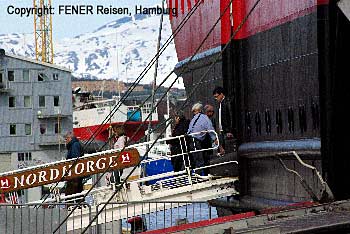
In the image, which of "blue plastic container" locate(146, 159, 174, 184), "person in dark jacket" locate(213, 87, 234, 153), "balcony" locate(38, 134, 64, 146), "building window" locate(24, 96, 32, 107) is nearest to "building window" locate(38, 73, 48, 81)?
"building window" locate(24, 96, 32, 107)

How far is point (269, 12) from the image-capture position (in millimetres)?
12797

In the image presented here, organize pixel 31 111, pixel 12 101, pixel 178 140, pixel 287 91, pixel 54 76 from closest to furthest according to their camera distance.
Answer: pixel 287 91, pixel 178 140, pixel 12 101, pixel 31 111, pixel 54 76

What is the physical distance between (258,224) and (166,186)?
7.56 meters

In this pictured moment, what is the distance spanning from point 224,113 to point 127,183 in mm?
1908

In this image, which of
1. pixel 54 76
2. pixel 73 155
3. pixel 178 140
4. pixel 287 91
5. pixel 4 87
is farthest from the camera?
pixel 54 76

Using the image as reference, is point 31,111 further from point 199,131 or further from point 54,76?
point 199,131

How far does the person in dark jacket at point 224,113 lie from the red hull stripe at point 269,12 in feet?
2.72

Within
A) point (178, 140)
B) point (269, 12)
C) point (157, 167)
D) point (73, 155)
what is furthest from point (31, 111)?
point (269, 12)

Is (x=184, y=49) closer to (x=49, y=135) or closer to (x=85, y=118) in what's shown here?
(x=49, y=135)

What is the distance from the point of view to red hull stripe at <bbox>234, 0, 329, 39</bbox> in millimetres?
11469

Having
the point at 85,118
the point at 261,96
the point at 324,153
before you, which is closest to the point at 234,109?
the point at 261,96

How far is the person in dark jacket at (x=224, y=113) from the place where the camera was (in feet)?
46.4

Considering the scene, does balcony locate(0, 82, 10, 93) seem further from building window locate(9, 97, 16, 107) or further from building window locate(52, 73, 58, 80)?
building window locate(52, 73, 58, 80)

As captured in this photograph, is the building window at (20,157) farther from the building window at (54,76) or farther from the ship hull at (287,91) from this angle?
the ship hull at (287,91)
